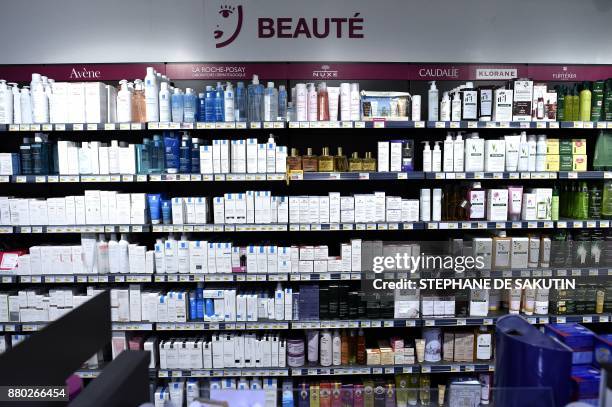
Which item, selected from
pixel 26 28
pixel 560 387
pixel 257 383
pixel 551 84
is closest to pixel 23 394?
pixel 560 387

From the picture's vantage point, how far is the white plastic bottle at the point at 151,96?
3.84m

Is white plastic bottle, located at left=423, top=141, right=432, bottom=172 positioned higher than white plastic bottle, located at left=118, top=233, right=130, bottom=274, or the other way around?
white plastic bottle, located at left=423, top=141, right=432, bottom=172

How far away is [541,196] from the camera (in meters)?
3.98

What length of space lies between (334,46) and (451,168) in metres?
1.71

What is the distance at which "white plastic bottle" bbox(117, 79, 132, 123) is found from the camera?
3.86 metres

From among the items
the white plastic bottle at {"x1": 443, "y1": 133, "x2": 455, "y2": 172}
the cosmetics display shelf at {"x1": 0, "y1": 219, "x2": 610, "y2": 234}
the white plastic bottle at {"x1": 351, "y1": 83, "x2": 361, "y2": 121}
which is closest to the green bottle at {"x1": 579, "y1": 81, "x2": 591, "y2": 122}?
the cosmetics display shelf at {"x1": 0, "y1": 219, "x2": 610, "y2": 234}

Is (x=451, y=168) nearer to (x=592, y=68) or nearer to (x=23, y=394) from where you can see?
(x=592, y=68)

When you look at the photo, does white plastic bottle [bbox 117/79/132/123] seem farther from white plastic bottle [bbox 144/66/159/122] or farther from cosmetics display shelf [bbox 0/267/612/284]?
cosmetics display shelf [bbox 0/267/612/284]

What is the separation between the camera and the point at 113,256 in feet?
13.1

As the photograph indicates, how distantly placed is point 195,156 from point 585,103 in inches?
144

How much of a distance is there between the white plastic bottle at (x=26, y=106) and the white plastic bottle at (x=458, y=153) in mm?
3913

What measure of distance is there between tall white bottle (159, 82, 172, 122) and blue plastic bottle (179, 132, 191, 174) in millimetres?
240

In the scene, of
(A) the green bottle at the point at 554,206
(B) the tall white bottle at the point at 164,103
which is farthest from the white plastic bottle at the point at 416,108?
(B) the tall white bottle at the point at 164,103

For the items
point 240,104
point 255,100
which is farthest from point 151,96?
point 255,100
